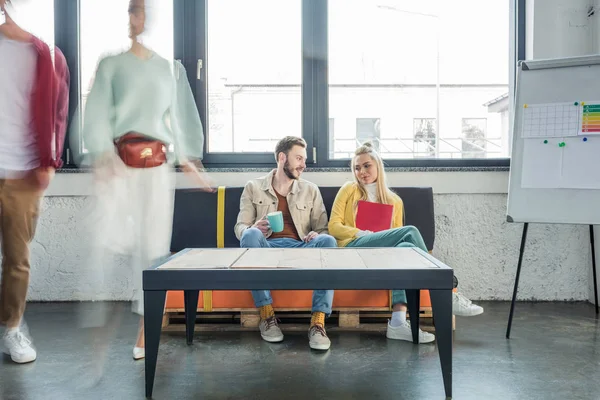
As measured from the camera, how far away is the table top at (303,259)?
5.74ft

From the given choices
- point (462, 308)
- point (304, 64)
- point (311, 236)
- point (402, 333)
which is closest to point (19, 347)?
point (311, 236)

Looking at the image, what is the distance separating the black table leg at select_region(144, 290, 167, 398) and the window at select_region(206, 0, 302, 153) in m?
1.87

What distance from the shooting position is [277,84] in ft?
11.5

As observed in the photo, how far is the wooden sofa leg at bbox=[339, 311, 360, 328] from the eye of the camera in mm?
2662

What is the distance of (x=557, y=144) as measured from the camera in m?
2.58

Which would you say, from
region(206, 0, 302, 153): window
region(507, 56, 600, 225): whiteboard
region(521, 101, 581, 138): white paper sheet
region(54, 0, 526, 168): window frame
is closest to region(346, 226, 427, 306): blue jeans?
region(507, 56, 600, 225): whiteboard

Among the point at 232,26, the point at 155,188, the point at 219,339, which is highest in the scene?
the point at 232,26

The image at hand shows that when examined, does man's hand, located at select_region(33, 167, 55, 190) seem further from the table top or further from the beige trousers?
the table top

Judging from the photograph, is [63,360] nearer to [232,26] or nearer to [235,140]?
[235,140]

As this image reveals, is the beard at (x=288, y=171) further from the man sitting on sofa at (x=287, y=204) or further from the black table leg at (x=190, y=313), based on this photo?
the black table leg at (x=190, y=313)

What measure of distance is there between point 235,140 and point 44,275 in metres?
1.50

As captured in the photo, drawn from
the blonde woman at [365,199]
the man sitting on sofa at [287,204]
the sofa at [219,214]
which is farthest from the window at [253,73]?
the blonde woman at [365,199]

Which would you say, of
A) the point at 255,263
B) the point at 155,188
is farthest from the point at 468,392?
the point at 155,188

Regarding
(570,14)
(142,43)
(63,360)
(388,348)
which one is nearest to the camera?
(142,43)
